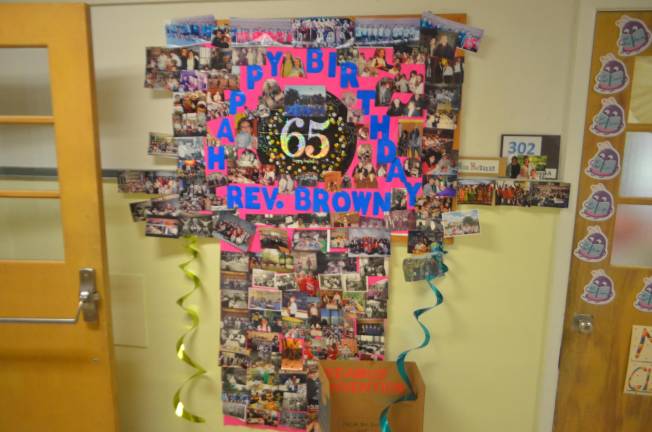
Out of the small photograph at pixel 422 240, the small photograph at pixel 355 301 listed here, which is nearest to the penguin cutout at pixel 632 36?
the small photograph at pixel 422 240

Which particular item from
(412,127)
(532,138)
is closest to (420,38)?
(412,127)

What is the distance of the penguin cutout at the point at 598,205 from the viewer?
4.36 feet

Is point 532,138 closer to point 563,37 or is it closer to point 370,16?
point 563,37

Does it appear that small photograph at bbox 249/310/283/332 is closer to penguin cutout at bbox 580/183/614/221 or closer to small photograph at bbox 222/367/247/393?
small photograph at bbox 222/367/247/393

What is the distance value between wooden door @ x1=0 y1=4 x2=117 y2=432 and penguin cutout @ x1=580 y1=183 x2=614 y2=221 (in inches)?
70.3

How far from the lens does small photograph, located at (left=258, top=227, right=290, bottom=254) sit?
4.81 feet

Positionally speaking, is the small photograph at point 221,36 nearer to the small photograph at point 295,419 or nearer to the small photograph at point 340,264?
the small photograph at point 340,264

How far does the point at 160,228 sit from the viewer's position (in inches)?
59.6

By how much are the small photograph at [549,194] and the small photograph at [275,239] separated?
0.95 meters

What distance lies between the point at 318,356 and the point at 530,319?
0.87m

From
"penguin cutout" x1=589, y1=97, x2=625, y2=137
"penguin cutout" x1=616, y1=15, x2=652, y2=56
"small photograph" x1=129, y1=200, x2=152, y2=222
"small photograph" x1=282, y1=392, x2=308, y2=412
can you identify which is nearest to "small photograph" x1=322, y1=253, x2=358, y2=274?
"small photograph" x1=282, y1=392, x2=308, y2=412

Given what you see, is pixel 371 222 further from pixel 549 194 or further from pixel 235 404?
pixel 235 404

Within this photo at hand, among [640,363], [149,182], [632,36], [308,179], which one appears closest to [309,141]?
[308,179]

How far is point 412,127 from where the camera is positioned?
53.5 inches
